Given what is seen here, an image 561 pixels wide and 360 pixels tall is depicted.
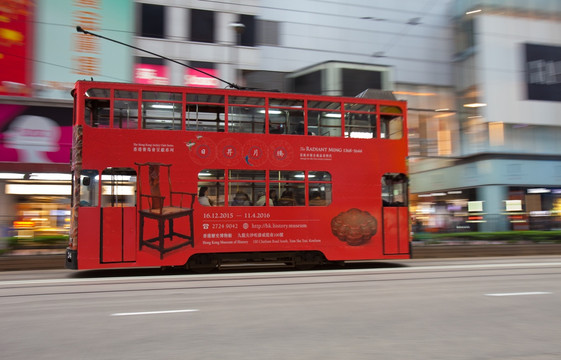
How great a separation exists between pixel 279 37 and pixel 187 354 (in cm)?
1760

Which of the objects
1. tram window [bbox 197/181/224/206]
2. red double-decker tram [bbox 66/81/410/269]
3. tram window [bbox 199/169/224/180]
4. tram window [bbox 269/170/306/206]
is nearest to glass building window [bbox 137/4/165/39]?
red double-decker tram [bbox 66/81/410/269]

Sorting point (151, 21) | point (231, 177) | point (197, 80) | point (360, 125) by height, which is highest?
point (151, 21)

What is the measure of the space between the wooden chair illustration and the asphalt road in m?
0.85

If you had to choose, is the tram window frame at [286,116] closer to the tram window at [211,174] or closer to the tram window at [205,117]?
the tram window at [205,117]

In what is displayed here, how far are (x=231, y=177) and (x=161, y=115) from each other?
2005mm

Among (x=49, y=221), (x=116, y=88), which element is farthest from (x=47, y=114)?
(x=116, y=88)

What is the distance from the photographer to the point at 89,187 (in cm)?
906

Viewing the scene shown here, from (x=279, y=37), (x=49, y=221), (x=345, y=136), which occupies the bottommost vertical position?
(x=49, y=221)

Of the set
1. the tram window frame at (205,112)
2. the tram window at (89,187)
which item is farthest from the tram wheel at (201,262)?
the tram window frame at (205,112)

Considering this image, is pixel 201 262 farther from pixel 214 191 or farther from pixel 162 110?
pixel 162 110

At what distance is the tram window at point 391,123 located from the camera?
10.8m

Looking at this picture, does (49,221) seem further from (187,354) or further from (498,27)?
(498,27)

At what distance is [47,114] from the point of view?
15.3 meters

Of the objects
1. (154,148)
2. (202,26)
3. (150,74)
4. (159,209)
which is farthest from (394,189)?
(202,26)
